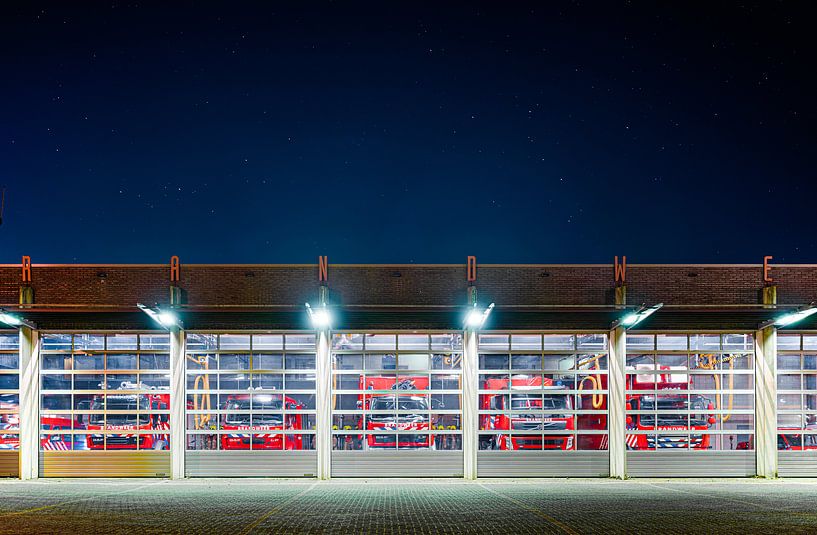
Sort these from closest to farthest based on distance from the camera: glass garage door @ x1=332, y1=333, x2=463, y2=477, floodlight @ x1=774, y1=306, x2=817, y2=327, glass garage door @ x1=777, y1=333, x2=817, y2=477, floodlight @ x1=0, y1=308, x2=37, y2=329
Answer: floodlight @ x1=774, y1=306, x2=817, y2=327, floodlight @ x1=0, y1=308, x2=37, y2=329, glass garage door @ x1=332, y1=333, x2=463, y2=477, glass garage door @ x1=777, y1=333, x2=817, y2=477

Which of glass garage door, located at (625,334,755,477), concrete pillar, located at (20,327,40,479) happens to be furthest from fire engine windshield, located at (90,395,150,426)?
glass garage door, located at (625,334,755,477)

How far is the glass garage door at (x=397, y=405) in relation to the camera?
18.9 metres

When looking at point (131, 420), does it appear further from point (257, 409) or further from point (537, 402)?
point (537, 402)

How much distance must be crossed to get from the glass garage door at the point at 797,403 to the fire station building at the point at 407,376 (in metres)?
0.04

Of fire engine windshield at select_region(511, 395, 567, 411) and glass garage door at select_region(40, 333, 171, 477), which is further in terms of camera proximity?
fire engine windshield at select_region(511, 395, 567, 411)

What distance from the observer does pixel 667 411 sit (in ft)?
63.2

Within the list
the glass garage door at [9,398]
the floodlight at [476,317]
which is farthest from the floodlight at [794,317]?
the glass garage door at [9,398]

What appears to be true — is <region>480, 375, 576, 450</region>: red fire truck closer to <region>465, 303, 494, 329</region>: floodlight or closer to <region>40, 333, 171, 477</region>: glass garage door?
<region>465, 303, 494, 329</region>: floodlight

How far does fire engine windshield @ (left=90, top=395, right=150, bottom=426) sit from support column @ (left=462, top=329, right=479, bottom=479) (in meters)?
7.33

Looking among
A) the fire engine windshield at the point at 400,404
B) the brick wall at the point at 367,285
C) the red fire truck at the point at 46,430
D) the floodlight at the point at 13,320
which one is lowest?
the red fire truck at the point at 46,430

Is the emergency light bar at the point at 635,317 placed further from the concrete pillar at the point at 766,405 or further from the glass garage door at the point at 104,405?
the glass garage door at the point at 104,405

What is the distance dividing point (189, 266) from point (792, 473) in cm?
1474

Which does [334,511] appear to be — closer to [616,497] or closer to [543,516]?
[543,516]

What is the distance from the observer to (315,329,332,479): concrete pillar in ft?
61.5
